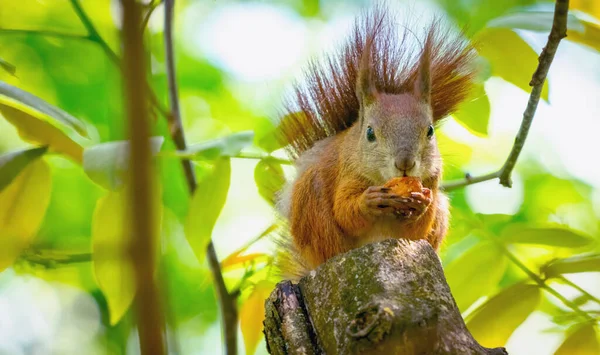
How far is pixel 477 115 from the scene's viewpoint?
103 inches

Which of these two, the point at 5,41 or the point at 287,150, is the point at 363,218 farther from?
the point at 5,41

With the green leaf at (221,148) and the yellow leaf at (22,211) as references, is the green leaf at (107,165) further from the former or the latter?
the yellow leaf at (22,211)

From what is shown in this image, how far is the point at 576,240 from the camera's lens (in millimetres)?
2178

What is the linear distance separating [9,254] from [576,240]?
1.65m

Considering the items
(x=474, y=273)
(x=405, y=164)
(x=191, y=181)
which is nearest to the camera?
(x=474, y=273)

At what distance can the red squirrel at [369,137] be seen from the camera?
2.64 meters

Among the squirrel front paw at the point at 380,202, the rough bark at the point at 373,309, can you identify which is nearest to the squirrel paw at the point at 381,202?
the squirrel front paw at the point at 380,202

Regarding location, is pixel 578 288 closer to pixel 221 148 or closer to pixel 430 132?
pixel 430 132

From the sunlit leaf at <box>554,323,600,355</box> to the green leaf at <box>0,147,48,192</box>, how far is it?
5.33 feet

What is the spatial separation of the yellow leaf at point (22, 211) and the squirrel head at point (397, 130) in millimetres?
1231

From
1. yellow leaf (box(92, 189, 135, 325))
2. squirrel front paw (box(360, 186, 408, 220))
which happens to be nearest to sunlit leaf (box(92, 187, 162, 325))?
yellow leaf (box(92, 189, 135, 325))

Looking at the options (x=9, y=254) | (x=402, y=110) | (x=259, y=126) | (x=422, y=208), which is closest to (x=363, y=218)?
(x=422, y=208)

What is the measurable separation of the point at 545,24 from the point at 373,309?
1149mm

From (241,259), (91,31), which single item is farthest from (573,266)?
(91,31)
